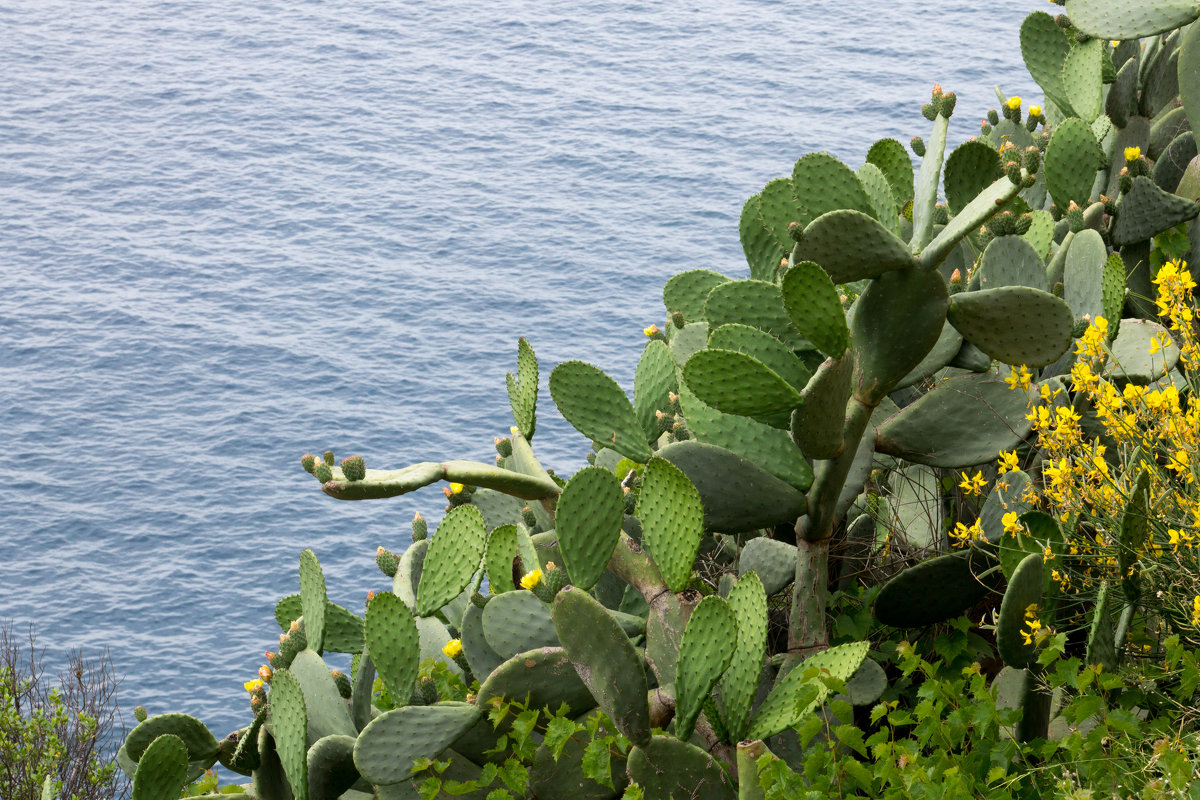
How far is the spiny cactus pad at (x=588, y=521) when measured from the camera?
1.82 metres

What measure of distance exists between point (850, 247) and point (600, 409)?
53 cm

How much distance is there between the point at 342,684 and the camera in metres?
2.10

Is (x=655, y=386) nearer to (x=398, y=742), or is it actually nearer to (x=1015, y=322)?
(x=1015, y=322)

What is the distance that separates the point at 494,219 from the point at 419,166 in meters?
2.15

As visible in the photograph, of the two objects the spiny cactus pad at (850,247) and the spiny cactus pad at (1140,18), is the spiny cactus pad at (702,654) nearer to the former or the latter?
the spiny cactus pad at (850,247)

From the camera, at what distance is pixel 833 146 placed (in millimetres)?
21516

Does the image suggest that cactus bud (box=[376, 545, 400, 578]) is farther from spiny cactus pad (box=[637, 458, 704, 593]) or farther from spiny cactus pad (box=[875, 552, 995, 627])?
spiny cactus pad (box=[875, 552, 995, 627])

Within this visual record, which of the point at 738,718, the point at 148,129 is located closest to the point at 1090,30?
the point at 738,718

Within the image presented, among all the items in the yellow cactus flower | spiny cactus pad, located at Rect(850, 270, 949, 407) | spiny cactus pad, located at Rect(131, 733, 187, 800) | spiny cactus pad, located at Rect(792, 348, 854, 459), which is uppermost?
spiny cactus pad, located at Rect(850, 270, 949, 407)

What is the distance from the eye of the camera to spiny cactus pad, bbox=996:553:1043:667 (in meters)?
1.66

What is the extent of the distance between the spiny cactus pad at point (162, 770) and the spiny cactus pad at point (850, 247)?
1.19 metres

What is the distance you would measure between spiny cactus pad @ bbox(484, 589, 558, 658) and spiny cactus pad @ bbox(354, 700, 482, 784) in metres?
0.18

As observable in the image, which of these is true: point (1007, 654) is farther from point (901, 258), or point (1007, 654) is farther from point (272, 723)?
point (272, 723)

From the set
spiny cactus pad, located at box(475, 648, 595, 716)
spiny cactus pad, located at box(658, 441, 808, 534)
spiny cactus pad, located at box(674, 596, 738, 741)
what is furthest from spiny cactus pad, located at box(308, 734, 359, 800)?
spiny cactus pad, located at box(658, 441, 808, 534)
